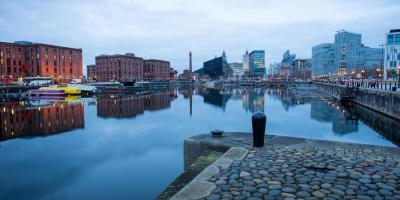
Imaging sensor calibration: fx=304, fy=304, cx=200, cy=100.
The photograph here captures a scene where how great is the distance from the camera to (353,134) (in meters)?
31.2

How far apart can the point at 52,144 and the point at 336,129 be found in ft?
95.8

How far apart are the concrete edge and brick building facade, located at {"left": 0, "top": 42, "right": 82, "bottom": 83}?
136314 mm

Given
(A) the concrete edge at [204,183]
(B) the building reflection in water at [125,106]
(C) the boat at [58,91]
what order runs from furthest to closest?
1. (C) the boat at [58,91]
2. (B) the building reflection in water at [125,106]
3. (A) the concrete edge at [204,183]

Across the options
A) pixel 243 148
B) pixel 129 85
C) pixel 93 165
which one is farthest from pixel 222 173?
pixel 129 85

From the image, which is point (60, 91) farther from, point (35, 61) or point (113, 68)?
point (113, 68)

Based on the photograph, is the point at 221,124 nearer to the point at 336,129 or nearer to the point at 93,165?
the point at 336,129

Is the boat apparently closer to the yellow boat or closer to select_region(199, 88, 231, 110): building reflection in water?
the yellow boat

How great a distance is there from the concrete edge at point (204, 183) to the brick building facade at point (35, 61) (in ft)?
447

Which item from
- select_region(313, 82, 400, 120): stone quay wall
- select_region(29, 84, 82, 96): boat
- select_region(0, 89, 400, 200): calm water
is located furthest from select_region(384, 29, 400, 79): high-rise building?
select_region(29, 84, 82, 96): boat

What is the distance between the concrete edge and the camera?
26.3 feet

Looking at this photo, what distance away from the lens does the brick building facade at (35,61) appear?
419 ft

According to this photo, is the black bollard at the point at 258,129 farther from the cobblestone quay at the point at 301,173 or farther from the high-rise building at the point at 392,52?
the high-rise building at the point at 392,52

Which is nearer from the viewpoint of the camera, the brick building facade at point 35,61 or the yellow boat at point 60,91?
the yellow boat at point 60,91

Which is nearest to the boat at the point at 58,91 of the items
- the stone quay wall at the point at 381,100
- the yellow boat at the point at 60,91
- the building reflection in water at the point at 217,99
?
the yellow boat at the point at 60,91
